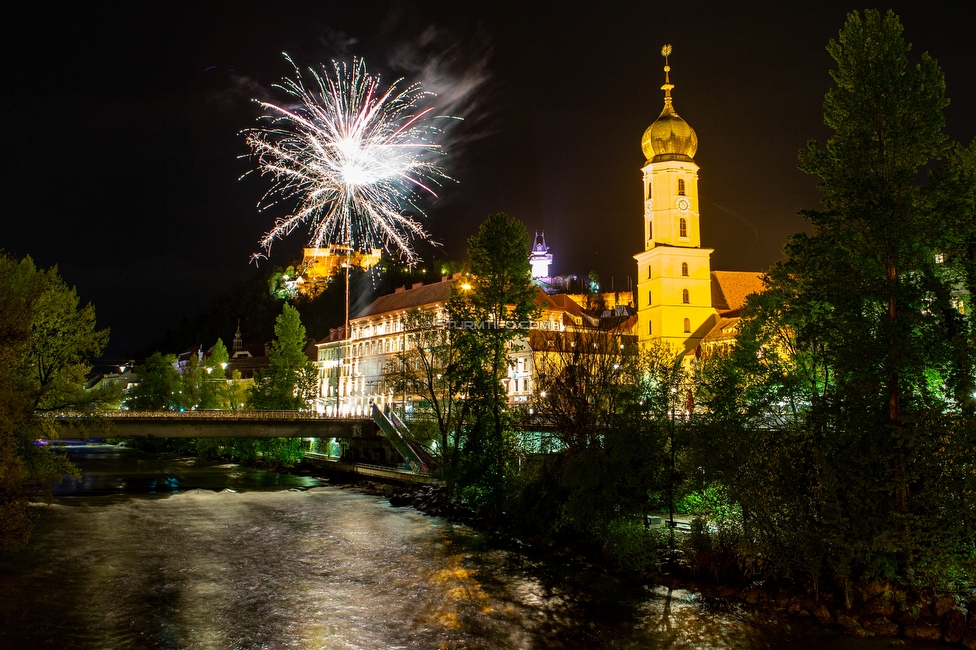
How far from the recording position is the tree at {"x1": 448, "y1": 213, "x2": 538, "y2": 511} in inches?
1384

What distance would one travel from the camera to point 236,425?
55000 mm

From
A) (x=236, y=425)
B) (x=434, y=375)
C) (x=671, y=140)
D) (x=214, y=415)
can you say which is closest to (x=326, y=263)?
(x=671, y=140)

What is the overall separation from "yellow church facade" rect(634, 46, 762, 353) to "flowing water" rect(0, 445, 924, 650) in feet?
133

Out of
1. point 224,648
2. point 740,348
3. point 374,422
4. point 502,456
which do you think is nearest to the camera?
point 224,648

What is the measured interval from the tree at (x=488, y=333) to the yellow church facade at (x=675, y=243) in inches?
1367

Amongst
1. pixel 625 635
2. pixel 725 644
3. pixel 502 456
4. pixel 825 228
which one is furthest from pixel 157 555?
pixel 825 228

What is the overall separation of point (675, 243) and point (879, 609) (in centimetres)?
5388

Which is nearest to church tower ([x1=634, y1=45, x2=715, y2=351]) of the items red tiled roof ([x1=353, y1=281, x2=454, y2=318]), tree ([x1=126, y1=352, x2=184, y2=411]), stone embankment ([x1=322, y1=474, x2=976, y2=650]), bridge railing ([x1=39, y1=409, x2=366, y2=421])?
red tiled roof ([x1=353, y1=281, x2=454, y2=318])

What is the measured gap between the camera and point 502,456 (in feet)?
114

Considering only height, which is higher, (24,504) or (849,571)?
(24,504)

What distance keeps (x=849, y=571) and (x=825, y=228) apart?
362 inches

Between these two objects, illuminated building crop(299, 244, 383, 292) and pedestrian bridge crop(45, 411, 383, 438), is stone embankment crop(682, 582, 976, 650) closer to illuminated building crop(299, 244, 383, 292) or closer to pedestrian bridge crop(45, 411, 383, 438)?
pedestrian bridge crop(45, 411, 383, 438)

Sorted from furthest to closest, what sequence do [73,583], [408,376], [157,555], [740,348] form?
[408,376]
[740,348]
[157,555]
[73,583]

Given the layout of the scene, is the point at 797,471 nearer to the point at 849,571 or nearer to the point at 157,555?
the point at 849,571
